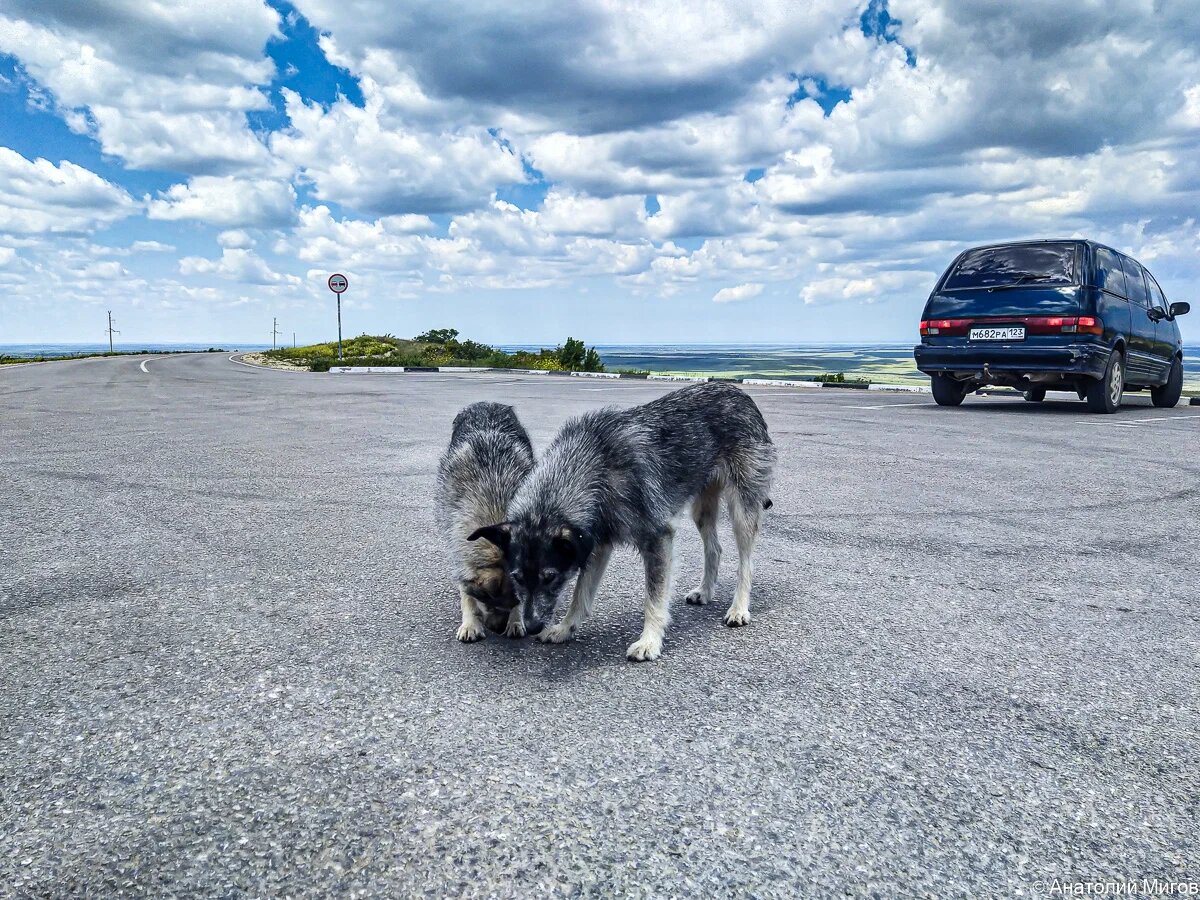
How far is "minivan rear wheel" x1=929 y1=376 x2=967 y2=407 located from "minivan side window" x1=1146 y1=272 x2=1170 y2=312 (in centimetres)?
362

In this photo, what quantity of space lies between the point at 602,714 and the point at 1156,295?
1699 centimetres

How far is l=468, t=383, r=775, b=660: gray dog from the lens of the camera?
3.42m

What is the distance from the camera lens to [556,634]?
380cm

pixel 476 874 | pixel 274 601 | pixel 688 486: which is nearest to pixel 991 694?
pixel 688 486

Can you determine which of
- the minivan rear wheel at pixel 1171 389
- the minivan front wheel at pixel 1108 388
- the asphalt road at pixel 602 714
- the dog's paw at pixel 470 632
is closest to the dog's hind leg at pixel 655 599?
the asphalt road at pixel 602 714

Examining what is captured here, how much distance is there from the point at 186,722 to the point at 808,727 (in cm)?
211

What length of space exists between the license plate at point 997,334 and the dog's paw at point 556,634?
1183 centimetres

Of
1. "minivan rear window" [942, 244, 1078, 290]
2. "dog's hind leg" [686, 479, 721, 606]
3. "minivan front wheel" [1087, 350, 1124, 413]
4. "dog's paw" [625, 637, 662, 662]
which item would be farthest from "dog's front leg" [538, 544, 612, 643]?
"minivan front wheel" [1087, 350, 1124, 413]

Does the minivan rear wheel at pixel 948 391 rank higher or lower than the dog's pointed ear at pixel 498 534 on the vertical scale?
higher

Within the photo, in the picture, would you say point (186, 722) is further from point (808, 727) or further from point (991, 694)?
point (991, 694)

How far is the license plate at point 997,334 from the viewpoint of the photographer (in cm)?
1330

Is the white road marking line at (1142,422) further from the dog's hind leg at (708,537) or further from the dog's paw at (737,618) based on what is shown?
the dog's paw at (737,618)

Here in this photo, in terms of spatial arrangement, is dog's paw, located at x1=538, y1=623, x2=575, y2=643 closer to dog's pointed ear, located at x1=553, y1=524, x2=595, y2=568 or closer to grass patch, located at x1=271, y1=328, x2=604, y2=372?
dog's pointed ear, located at x1=553, y1=524, x2=595, y2=568

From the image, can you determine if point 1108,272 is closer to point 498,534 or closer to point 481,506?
point 481,506
